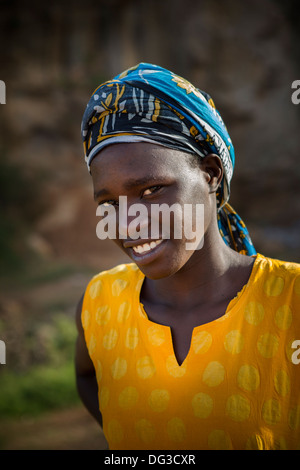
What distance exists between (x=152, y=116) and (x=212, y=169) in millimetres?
273

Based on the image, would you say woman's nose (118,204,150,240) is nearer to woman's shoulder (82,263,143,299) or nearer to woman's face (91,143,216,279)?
woman's face (91,143,216,279)

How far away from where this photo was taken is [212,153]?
148 cm

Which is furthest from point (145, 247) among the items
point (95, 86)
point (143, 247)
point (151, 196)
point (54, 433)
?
point (95, 86)

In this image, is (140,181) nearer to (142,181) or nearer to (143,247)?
(142,181)

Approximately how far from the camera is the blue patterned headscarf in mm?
1378

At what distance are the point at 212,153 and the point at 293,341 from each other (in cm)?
64

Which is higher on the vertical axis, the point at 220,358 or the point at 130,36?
the point at 130,36

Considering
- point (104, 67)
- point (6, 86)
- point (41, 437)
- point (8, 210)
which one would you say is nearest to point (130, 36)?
point (104, 67)

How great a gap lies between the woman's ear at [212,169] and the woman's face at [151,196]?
0.18 feet

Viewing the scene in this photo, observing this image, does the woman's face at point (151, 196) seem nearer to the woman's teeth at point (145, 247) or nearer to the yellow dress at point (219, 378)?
the woman's teeth at point (145, 247)

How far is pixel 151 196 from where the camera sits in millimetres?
1358

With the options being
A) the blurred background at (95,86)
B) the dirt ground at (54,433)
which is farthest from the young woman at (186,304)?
the blurred background at (95,86)

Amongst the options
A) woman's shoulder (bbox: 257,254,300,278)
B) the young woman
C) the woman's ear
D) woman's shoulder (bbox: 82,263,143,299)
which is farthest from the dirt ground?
the woman's ear

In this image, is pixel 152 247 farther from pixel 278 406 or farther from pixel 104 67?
pixel 104 67
